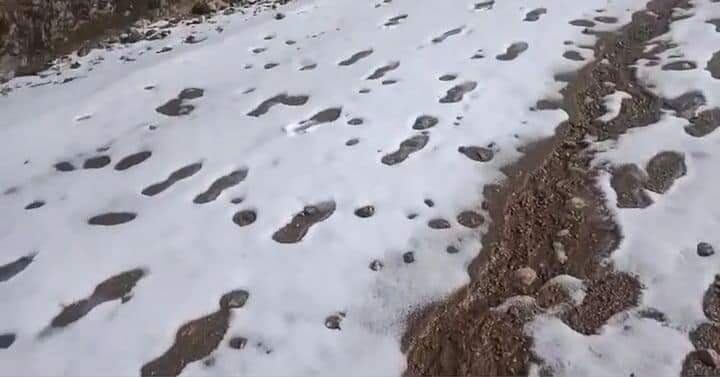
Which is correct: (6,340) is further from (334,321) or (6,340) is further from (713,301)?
(713,301)

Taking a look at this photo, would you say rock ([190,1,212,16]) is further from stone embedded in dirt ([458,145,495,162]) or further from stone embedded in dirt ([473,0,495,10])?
stone embedded in dirt ([458,145,495,162])

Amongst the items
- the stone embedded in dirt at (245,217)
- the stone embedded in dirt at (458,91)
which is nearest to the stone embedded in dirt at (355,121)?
the stone embedded in dirt at (458,91)

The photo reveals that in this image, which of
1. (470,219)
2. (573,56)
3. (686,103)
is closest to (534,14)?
(573,56)

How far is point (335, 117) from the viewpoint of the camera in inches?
206

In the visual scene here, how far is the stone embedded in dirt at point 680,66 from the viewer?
5.65 m

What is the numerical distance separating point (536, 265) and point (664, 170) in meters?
1.20

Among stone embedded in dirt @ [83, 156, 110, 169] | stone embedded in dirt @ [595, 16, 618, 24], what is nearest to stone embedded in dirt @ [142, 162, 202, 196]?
stone embedded in dirt @ [83, 156, 110, 169]

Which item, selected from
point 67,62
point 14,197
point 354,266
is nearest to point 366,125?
point 354,266

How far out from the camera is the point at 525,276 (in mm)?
3803

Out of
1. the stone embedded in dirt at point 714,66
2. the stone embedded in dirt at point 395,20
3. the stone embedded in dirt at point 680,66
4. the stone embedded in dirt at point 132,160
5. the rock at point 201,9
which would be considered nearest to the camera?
the stone embedded in dirt at point 132,160

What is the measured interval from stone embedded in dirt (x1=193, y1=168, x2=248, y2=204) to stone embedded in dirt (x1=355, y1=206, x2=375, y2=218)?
81 centimetres

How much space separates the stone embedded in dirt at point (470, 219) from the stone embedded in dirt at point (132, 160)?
2.15 meters

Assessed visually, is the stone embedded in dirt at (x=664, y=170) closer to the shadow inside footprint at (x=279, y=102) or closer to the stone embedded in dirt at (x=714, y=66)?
the stone embedded in dirt at (x=714, y=66)

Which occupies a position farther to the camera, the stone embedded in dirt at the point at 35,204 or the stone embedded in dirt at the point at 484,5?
the stone embedded in dirt at the point at 484,5
